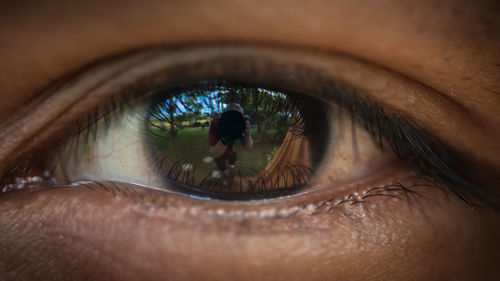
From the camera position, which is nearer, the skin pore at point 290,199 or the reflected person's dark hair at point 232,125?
the skin pore at point 290,199

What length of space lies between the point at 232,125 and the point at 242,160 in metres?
0.11

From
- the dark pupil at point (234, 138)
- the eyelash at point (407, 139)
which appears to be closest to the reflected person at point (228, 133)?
the dark pupil at point (234, 138)

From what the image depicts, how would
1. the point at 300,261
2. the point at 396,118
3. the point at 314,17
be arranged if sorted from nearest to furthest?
the point at 314,17
the point at 300,261
the point at 396,118

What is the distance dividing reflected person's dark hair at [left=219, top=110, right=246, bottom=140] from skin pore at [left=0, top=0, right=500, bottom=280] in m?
0.20

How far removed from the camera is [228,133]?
1.00 metres

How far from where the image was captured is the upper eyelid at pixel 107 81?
2.99ft

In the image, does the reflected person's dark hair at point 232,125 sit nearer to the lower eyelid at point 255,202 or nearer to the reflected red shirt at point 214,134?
the reflected red shirt at point 214,134

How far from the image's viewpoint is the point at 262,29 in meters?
0.82

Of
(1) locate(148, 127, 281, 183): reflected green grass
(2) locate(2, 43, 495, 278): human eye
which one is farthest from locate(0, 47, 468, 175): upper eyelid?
(1) locate(148, 127, 281, 183): reflected green grass

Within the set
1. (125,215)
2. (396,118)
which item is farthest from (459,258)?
(125,215)

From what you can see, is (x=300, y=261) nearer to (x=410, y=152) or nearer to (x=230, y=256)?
(x=230, y=256)

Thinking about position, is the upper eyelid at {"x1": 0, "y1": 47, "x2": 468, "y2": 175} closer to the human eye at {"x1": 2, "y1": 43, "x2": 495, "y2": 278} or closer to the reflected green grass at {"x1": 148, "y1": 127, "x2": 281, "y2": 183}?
the human eye at {"x1": 2, "y1": 43, "x2": 495, "y2": 278}

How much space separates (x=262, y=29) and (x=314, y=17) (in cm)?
12

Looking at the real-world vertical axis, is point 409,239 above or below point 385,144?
below
